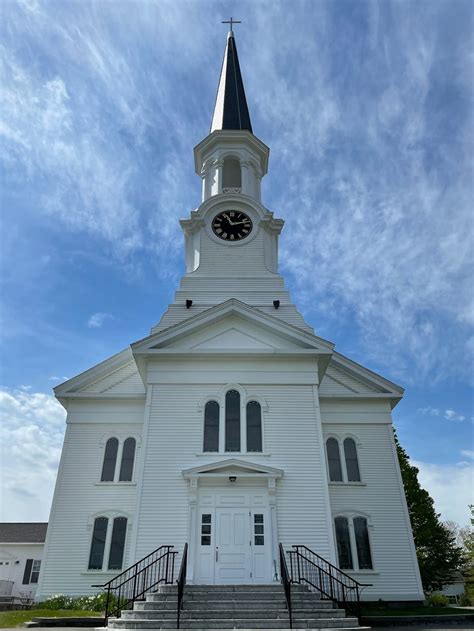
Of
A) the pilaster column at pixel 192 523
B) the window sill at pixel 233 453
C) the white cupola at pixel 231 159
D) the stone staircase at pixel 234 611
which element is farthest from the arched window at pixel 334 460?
the white cupola at pixel 231 159

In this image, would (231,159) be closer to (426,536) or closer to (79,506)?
(79,506)

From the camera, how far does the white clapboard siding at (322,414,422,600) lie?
1752 centimetres

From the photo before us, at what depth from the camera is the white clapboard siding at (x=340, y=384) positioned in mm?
20906

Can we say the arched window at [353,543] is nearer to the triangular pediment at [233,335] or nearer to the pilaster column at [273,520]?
the pilaster column at [273,520]

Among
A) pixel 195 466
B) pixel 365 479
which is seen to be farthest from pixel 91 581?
pixel 365 479

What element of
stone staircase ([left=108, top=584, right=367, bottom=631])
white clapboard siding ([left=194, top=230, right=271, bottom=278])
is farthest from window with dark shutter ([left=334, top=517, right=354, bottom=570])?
white clapboard siding ([left=194, top=230, right=271, bottom=278])

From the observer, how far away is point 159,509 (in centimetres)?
1580

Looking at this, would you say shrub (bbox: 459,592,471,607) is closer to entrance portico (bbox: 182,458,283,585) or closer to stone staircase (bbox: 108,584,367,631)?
entrance portico (bbox: 182,458,283,585)

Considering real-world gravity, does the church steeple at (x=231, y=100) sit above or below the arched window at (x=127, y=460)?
above

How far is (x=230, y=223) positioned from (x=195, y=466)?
1241cm

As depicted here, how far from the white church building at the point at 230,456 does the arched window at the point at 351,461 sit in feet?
0.26

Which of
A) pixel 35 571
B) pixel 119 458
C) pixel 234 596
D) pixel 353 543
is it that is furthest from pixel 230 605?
pixel 35 571

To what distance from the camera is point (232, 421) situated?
17.5 m

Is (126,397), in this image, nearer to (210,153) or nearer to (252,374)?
(252,374)
